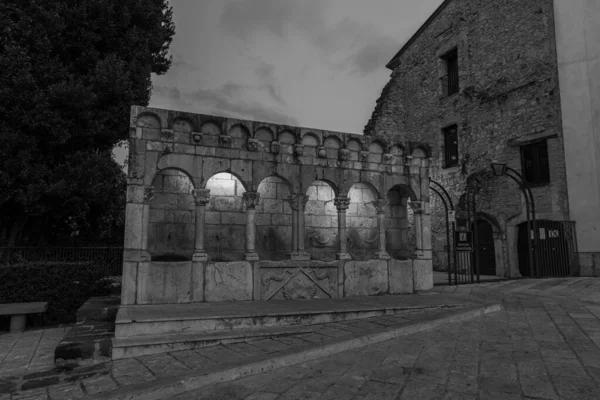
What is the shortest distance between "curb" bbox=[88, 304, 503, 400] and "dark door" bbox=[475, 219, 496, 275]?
475 inches

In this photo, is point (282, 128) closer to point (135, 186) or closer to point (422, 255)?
point (135, 186)

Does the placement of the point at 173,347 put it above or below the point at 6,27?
below

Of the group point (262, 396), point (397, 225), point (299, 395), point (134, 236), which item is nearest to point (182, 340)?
point (262, 396)

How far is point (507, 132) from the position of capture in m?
16.2

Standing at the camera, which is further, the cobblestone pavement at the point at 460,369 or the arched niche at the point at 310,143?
the arched niche at the point at 310,143

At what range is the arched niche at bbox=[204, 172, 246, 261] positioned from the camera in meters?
8.59

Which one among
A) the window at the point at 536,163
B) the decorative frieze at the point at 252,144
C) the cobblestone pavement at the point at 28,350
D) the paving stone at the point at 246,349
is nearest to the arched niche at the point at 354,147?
the decorative frieze at the point at 252,144

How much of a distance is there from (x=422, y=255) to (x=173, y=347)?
19.7ft

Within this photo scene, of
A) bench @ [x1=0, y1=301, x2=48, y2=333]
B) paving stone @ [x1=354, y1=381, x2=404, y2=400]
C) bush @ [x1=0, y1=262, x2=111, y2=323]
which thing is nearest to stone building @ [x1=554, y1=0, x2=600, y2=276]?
paving stone @ [x1=354, y1=381, x2=404, y2=400]

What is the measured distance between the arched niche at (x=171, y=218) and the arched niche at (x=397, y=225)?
4.69 meters

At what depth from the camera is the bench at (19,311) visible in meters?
7.54

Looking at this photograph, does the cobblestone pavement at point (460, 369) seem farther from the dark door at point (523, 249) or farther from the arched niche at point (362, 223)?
the dark door at point (523, 249)

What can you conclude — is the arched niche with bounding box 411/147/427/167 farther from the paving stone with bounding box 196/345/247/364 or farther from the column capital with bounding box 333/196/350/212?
the paving stone with bounding box 196/345/247/364

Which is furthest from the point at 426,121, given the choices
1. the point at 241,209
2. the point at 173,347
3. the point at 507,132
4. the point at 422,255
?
the point at 173,347
